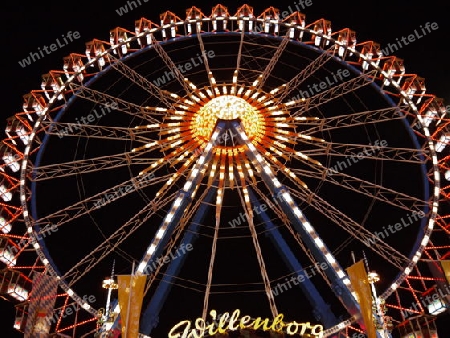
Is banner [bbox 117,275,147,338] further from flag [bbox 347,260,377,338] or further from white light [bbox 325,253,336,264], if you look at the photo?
flag [bbox 347,260,377,338]

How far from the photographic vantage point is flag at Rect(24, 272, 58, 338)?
15.5m

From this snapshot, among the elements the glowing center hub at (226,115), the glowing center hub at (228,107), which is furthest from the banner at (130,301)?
the glowing center hub at (228,107)

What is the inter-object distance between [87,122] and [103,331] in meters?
9.41

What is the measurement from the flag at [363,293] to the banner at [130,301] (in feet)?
19.8

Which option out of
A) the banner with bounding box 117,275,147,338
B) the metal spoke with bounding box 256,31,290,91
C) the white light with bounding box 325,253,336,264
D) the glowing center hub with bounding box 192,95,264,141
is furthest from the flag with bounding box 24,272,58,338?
the metal spoke with bounding box 256,31,290,91

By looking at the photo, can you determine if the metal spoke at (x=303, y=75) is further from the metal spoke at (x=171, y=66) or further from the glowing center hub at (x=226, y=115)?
the metal spoke at (x=171, y=66)

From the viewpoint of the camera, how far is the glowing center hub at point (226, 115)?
20.0 metres

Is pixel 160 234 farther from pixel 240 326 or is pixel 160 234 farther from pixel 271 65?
pixel 271 65

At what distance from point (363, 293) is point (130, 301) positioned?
6.53m

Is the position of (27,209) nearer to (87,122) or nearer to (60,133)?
(60,133)

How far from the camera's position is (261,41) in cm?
2525

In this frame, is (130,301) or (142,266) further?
(142,266)

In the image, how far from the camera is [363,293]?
1441cm

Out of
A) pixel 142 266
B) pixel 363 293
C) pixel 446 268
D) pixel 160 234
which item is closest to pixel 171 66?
pixel 160 234
